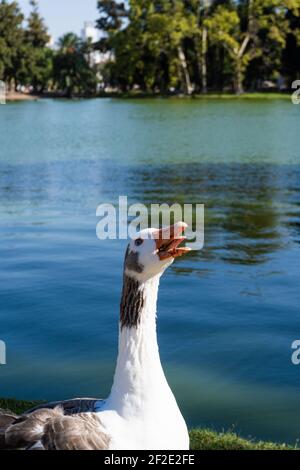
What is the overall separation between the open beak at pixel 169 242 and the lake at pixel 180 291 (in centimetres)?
277

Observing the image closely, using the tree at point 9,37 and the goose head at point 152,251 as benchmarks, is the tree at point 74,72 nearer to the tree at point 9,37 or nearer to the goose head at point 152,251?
the tree at point 9,37

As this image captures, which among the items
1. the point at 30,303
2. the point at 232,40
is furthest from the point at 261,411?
the point at 232,40

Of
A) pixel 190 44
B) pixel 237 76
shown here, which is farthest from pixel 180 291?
pixel 190 44

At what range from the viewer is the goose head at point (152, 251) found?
402 centimetres

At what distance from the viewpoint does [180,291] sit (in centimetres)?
1034

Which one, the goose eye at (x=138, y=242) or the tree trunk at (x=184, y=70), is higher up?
the tree trunk at (x=184, y=70)

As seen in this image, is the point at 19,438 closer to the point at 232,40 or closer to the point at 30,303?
the point at 30,303

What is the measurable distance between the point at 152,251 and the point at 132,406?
0.85 m

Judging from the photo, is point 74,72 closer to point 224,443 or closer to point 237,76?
point 237,76

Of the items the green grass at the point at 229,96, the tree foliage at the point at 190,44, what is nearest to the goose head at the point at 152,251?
the green grass at the point at 229,96

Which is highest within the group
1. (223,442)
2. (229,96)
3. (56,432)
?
(229,96)

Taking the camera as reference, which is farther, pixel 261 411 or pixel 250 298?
pixel 250 298

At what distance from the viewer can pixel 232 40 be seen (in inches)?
3383
